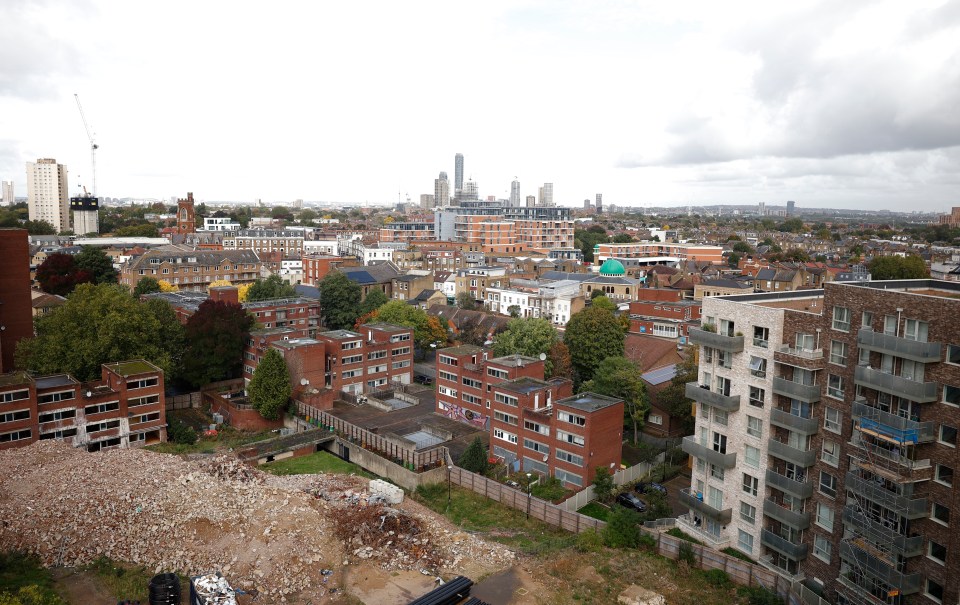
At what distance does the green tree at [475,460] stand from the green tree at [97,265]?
215ft

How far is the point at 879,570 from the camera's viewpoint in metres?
22.0

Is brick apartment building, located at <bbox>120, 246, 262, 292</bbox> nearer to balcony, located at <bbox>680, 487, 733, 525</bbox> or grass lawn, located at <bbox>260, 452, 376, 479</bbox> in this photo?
grass lawn, located at <bbox>260, 452, 376, 479</bbox>

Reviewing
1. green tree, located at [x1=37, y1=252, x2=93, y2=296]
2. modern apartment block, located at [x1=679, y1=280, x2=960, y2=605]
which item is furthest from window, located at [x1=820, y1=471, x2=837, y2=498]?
green tree, located at [x1=37, y1=252, x2=93, y2=296]

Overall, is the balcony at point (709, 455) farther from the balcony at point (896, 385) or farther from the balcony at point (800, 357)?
the balcony at point (896, 385)

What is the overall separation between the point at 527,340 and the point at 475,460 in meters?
15.5

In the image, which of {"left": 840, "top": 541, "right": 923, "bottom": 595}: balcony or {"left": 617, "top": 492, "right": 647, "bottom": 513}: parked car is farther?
{"left": 617, "top": 492, "right": 647, "bottom": 513}: parked car

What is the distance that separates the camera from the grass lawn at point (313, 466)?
126 ft

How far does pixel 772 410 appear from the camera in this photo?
2622 cm

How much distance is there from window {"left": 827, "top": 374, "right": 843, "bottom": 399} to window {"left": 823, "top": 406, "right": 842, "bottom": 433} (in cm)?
55

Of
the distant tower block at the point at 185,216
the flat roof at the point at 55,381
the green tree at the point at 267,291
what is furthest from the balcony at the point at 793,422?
the distant tower block at the point at 185,216

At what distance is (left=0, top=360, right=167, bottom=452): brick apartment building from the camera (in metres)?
37.1

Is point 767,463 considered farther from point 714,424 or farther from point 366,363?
point 366,363

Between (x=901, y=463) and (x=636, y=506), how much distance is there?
15173mm

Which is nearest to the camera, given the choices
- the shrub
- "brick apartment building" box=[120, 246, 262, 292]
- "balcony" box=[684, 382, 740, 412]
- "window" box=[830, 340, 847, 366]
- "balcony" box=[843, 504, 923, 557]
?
"balcony" box=[843, 504, 923, 557]
